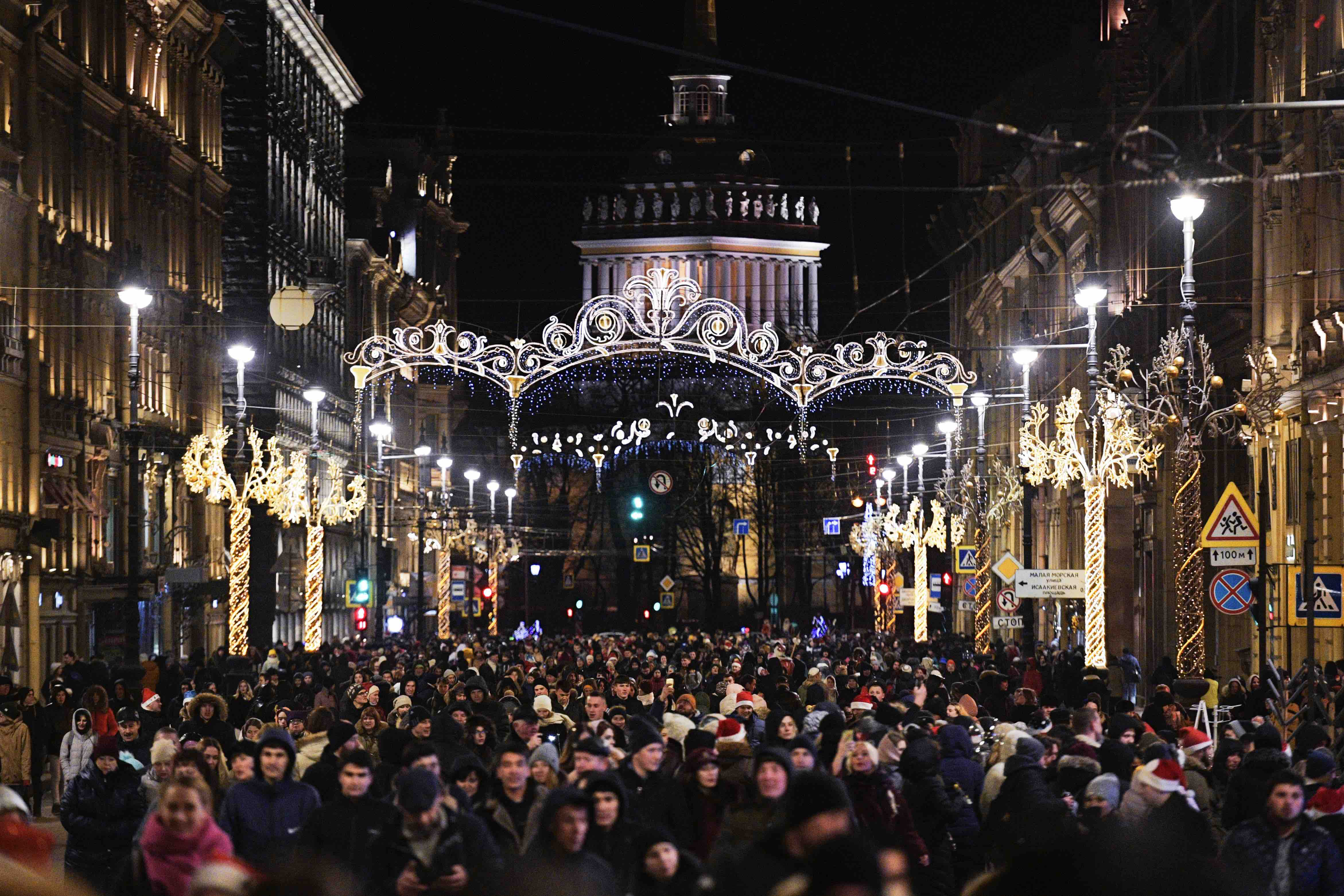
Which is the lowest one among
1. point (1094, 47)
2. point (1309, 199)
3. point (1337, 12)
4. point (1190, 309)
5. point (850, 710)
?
point (850, 710)

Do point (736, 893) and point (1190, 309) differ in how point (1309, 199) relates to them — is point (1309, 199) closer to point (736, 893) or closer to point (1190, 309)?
point (1190, 309)

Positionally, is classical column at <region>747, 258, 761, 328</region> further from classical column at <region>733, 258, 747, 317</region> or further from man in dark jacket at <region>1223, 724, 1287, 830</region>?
man in dark jacket at <region>1223, 724, 1287, 830</region>

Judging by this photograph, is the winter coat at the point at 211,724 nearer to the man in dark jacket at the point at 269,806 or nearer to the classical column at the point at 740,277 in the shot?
the man in dark jacket at the point at 269,806

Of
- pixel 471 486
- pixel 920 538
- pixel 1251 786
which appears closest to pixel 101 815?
pixel 1251 786

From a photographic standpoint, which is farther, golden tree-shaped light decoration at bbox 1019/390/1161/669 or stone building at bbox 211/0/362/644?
stone building at bbox 211/0/362/644

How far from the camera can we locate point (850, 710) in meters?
21.9

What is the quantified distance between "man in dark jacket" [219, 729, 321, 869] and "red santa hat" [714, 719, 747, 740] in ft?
13.3

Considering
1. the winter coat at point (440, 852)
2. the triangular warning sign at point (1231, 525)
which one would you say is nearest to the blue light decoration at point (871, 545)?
the triangular warning sign at point (1231, 525)

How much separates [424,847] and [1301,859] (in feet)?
12.9

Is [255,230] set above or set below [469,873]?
above

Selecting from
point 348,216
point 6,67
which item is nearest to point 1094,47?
point 6,67

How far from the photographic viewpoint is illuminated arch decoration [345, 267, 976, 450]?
→ 1390 inches

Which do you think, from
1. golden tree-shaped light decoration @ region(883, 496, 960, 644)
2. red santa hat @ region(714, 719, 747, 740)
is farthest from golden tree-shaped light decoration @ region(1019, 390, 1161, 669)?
golden tree-shaped light decoration @ region(883, 496, 960, 644)

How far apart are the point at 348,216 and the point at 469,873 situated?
93.7m
